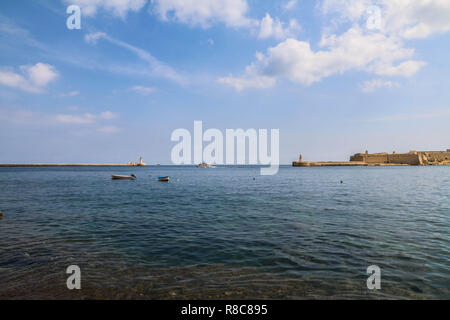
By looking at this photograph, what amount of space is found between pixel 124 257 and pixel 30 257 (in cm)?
441

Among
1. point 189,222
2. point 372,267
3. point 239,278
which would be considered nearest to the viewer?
point 239,278

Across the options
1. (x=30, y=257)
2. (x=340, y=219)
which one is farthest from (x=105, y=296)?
(x=340, y=219)

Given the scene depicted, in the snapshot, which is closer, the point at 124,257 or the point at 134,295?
the point at 134,295

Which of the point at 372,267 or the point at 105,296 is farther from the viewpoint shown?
the point at 372,267

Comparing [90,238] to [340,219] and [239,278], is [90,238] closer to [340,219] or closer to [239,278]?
[239,278]

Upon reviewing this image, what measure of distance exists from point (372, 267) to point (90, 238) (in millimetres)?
14827

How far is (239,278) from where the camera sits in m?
8.64

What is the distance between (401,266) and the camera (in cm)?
958

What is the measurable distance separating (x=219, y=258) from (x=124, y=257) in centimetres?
447
